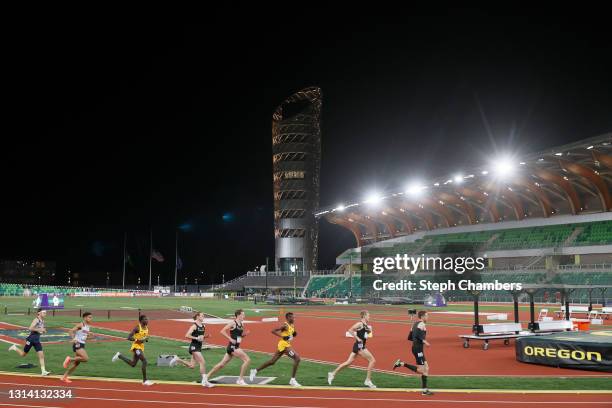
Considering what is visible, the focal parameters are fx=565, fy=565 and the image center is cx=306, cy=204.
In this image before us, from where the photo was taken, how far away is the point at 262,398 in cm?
1226

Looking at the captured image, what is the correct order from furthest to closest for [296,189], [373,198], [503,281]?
[296,189] < [373,198] < [503,281]

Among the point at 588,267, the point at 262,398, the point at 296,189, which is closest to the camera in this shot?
the point at 262,398

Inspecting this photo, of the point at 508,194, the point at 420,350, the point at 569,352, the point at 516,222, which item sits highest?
the point at 508,194

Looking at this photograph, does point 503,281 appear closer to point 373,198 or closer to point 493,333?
point 373,198

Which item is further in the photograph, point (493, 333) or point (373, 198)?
point (373, 198)

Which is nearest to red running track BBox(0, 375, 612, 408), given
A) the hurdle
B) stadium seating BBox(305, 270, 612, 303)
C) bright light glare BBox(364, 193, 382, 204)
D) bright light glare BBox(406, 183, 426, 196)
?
the hurdle

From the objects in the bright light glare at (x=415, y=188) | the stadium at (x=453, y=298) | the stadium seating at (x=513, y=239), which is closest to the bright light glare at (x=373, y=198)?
the stadium at (x=453, y=298)

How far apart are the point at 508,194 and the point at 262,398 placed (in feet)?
242

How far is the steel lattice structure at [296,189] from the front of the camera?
126812 mm

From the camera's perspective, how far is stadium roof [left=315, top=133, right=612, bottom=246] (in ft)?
209

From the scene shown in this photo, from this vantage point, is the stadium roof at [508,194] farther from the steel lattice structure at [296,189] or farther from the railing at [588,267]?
the steel lattice structure at [296,189]

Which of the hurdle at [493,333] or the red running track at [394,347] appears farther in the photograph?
the hurdle at [493,333]

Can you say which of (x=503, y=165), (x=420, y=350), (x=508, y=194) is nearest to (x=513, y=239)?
(x=508, y=194)

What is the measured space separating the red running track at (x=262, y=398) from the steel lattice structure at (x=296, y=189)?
370 feet
